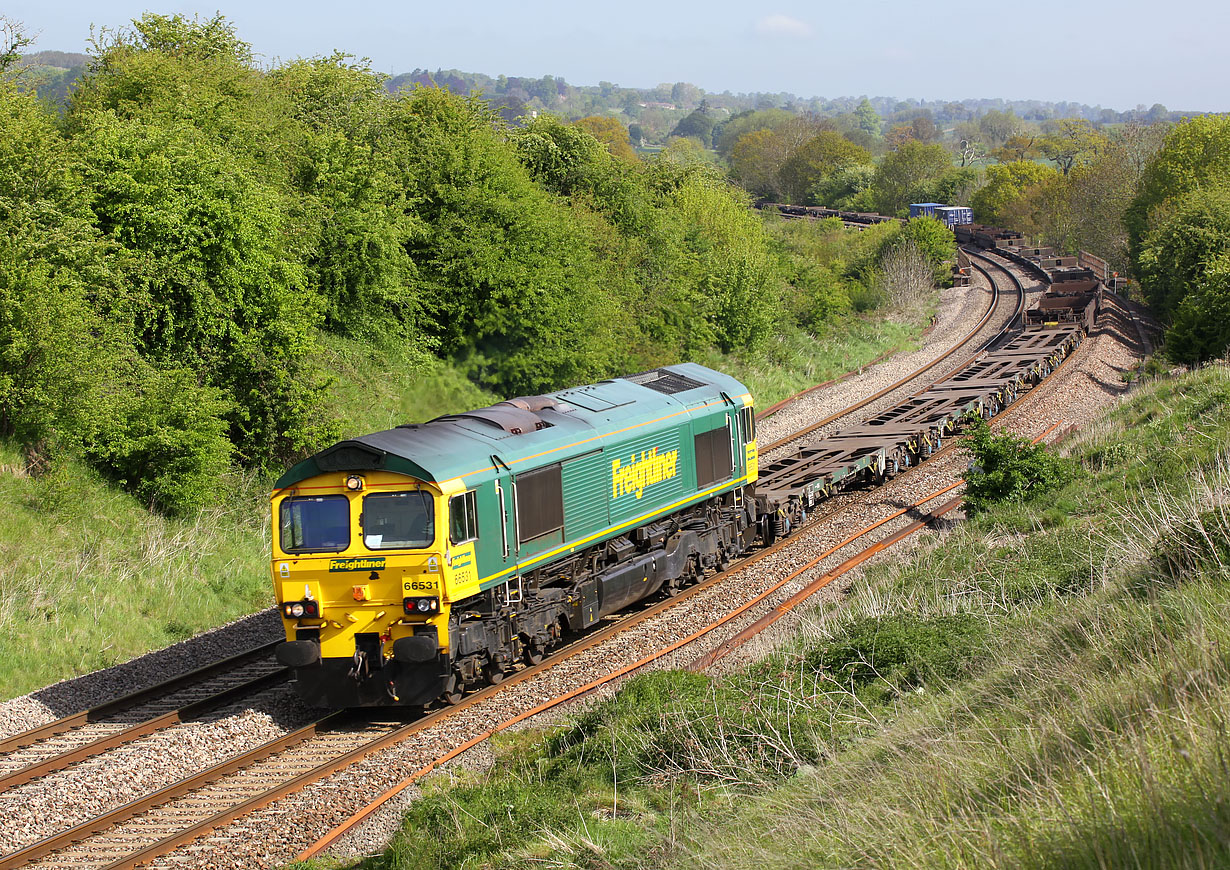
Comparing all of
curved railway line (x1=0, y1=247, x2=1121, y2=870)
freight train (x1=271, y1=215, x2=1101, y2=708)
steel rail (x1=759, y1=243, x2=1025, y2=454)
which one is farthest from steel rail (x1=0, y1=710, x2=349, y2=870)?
steel rail (x1=759, y1=243, x2=1025, y2=454)

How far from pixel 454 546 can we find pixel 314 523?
1.88 metres

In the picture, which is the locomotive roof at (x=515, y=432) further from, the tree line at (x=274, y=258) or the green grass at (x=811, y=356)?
the green grass at (x=811, y=356)

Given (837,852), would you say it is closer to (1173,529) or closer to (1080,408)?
(1173,529)

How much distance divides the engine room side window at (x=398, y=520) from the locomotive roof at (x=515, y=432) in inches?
13.6

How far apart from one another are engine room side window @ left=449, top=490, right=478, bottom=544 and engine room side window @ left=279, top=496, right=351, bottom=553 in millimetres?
1347

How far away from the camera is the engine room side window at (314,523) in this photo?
12.9 m

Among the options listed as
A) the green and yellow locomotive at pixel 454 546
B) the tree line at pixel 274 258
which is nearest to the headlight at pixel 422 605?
the green and yellow locomotive at pixel 454 546

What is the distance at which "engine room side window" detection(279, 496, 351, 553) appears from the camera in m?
12.9

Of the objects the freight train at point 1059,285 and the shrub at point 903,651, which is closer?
the shrub at point 903,651

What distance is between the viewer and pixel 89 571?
692 inches

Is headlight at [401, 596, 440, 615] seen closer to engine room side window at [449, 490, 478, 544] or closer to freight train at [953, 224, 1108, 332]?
engine room side window at [449, 490, 478, 544]

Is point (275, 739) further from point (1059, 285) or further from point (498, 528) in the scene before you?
point (1059, 285)

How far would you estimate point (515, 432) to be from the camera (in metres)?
14.3

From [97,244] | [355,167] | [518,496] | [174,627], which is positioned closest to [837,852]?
[518,496]
